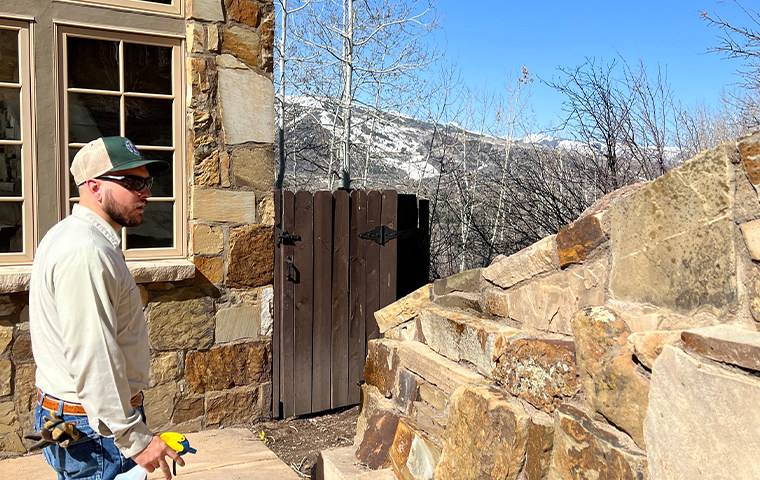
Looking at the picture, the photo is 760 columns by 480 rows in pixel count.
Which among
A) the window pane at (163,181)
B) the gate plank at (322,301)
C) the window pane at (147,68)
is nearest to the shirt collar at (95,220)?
the window pane at (163,181)

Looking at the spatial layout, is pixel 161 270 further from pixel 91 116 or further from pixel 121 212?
pixel 121 212

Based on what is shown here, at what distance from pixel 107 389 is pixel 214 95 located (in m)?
2.62

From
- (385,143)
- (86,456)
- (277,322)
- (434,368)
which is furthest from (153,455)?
(385,143)

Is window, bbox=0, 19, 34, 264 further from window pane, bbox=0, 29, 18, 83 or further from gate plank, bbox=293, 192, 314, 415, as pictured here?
gate plank, bbox=293, 192, 314, 415

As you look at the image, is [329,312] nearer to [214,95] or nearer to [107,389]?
[214,95]

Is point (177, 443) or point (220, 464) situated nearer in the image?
point (177, 443)

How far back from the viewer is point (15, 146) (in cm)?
364

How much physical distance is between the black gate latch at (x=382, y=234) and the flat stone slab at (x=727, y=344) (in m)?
3.57

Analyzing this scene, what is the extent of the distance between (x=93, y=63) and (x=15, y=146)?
68 centimetres

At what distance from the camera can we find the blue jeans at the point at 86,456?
6.44 feet

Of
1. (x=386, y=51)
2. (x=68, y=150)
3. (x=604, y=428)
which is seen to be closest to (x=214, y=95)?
(x=68, y=150)

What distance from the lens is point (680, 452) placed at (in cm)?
133

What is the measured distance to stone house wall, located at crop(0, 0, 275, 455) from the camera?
399cm

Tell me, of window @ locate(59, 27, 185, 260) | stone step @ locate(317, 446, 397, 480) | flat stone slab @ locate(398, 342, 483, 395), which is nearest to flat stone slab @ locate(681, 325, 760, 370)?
flat stone slab @ locate(398, 342, 483, 395)
